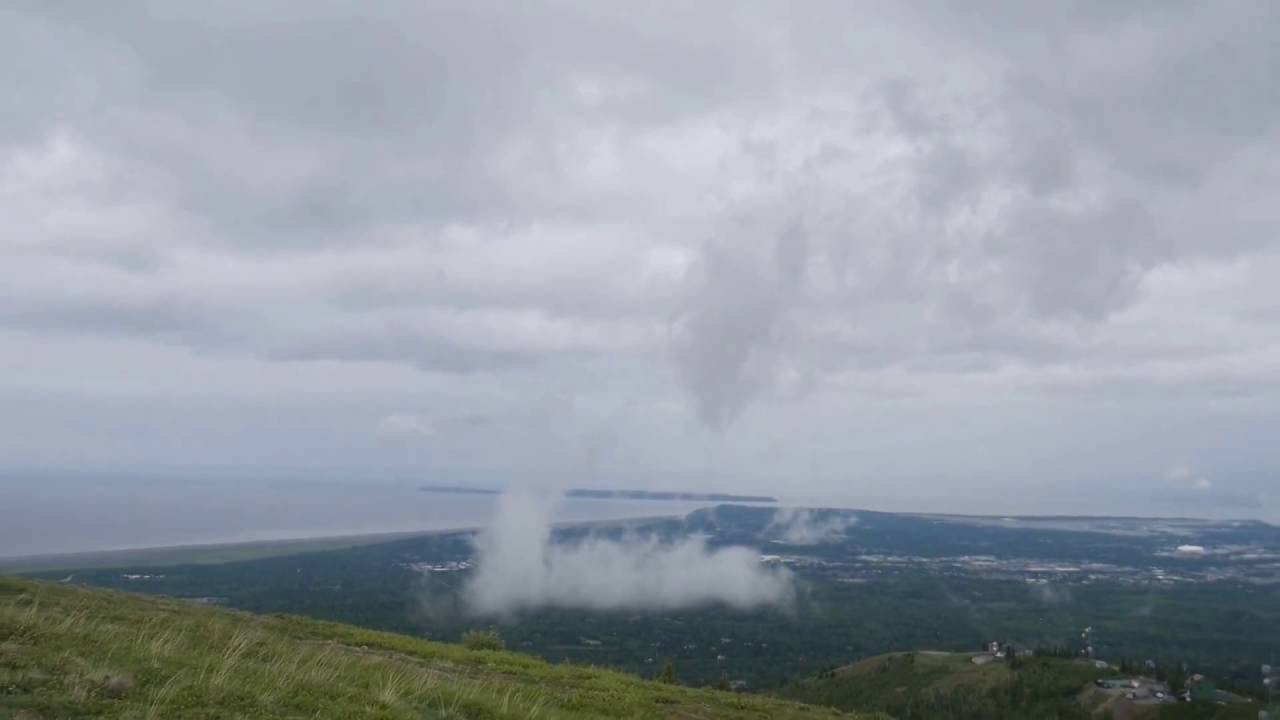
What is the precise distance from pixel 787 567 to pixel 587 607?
2560 inches

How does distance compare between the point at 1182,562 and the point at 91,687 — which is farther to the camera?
the point at 1182,562

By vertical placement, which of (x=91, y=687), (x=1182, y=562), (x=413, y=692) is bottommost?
(x=1182, y=562)

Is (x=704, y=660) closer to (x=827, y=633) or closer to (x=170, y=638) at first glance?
(x=827, y=633)

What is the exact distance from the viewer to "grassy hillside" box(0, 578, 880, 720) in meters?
8.63

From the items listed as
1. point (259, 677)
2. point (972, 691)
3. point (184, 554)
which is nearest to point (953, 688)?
point (972, 691)

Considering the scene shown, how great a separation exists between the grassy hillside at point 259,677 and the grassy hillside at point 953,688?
135 ft

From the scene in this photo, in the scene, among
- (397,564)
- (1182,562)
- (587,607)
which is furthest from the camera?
(1182,562)

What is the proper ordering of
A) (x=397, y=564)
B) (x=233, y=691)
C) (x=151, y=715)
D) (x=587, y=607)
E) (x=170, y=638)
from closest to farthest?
(x=151, y=715), (x=233, y=691), (x=170, y=638), (x=587, y=607), (x=397, y=564)

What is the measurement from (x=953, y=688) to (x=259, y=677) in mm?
64163

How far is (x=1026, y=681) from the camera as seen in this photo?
197 ft

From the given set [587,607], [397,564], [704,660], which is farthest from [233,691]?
[397,564]

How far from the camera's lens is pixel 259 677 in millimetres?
10195

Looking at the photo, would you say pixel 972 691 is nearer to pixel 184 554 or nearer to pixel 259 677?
pixel 259 677

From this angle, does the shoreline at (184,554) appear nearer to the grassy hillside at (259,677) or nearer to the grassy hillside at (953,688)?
the grassy hillside at (953,688)
